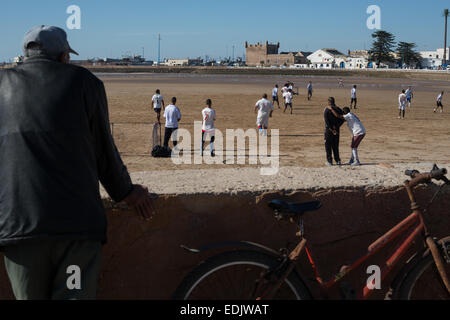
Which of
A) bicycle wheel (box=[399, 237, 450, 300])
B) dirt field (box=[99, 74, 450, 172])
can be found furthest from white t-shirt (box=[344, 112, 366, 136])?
bicycle wheel (box=[399, 237, 450, 300])

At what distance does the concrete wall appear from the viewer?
256 centimetres

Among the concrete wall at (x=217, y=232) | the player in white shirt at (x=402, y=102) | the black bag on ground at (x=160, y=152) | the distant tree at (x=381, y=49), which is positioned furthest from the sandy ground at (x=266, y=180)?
the distant tree at (x=381, y=49)

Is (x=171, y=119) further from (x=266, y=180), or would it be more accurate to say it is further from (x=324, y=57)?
(x=324, y=57)

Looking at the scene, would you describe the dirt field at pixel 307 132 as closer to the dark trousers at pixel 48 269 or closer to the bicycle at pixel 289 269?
the bicycle at pixel 289 269

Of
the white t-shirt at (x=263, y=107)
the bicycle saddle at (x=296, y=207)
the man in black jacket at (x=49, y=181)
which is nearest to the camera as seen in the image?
the man in black jacket at (x=49, y=181)

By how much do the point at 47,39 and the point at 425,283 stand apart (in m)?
2.33

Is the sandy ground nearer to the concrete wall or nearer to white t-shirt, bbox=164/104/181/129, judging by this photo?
the concrete wall

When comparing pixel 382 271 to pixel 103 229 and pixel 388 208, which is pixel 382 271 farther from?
pixel 103 229

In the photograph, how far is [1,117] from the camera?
1.82 meters

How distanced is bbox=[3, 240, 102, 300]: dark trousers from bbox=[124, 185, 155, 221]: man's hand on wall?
36 centimetres

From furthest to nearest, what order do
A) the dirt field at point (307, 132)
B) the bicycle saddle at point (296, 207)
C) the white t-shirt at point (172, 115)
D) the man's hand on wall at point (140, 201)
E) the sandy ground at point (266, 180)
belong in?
the dirt field at point (307, 132) < the white t-shirt at point (172, 115) < the sandy ground at point (266, 180) < the bicycle saddle at point (296, 207) < the man's hand on wall at point (140, 201)

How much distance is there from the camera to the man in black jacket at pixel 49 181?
5.84ft

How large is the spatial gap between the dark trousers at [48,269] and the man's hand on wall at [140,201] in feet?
1.17
